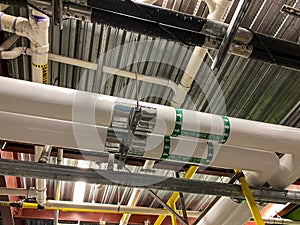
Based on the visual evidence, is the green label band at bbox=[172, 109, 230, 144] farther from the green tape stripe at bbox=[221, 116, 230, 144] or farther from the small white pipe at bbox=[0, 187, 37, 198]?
the small white pipe at bbox=[0, 187, 37, 198]

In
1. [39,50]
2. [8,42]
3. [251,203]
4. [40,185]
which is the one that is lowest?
[251,203]

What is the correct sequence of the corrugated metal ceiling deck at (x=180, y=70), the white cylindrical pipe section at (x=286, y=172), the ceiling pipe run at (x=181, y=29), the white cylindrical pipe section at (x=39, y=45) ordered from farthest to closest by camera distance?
the corrugated metal ceiling deck at (x=180, y=70)
the white cylindrical pipe section at (x=286, y=172)
the white cylindrical pipe section at (x=39, y=45)
the ceiling pipe run at (x=181, y=29)

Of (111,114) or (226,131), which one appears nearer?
(111,114)

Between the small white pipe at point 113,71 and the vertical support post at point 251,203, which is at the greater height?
the small white pipe at point 113,71

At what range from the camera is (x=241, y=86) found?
186 centimetres

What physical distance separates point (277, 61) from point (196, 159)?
60cm

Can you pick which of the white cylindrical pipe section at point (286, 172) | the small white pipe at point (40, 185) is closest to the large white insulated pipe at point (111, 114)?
the white cylindrical pipe section at point (286, 172)

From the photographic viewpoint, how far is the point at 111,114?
1205 mm

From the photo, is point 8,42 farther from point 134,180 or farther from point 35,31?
point 134,180

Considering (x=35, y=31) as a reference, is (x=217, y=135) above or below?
below

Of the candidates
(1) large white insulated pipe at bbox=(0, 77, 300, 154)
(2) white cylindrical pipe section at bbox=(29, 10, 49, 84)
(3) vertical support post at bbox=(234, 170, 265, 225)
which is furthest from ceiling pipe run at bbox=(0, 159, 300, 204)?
(2) white cylindrical pipe section at bbox=(29, 10, 49, 84)

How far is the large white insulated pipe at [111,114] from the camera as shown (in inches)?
44.8

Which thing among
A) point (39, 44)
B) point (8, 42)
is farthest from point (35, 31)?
point (8, 42)

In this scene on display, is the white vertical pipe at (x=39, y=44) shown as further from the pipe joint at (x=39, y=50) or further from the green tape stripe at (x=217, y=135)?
the green tape stripe at (x=217, y=135)
